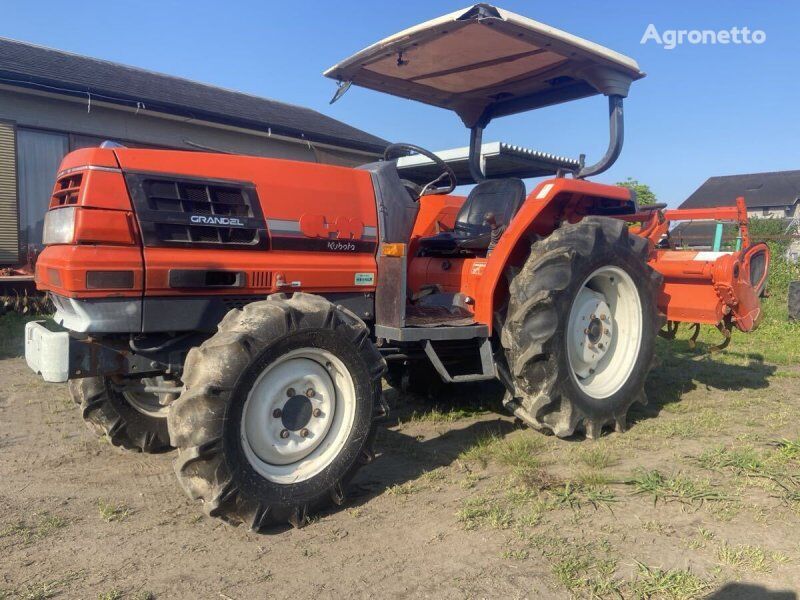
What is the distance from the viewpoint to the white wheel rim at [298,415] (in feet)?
9.37

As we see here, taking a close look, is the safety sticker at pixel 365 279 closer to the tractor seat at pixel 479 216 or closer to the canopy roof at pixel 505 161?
the tractor seat at pixel 479 216

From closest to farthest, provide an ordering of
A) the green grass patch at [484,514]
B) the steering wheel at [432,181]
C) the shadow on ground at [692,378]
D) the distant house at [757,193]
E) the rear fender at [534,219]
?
the green grass patch at [484,514]
the rear fender at [534,219]
the steering wheel at [432,181]
the shadow on ground at [692,378]
the distant house at [757,193]

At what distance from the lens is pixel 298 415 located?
2967 mm

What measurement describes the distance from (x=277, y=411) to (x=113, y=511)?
0.92 meters

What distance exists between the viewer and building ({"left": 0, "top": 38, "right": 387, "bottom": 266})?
9.72 metres

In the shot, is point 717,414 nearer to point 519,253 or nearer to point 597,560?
point 519,253

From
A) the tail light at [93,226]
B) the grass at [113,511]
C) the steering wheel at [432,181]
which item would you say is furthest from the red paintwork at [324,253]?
→ the grass at [113,511]

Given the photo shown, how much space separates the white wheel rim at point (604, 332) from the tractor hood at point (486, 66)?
1.33 meters

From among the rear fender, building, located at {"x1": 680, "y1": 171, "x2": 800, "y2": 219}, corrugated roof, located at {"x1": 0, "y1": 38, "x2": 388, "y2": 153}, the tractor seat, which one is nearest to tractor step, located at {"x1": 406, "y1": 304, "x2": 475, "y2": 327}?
the rear fender

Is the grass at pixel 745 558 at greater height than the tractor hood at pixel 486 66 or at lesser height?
lesser

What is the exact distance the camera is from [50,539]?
2.68 metres

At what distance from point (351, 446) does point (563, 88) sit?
3.21 m

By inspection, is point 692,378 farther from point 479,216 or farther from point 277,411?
point 277,411

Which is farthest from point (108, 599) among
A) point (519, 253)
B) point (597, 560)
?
point (519, 253)
